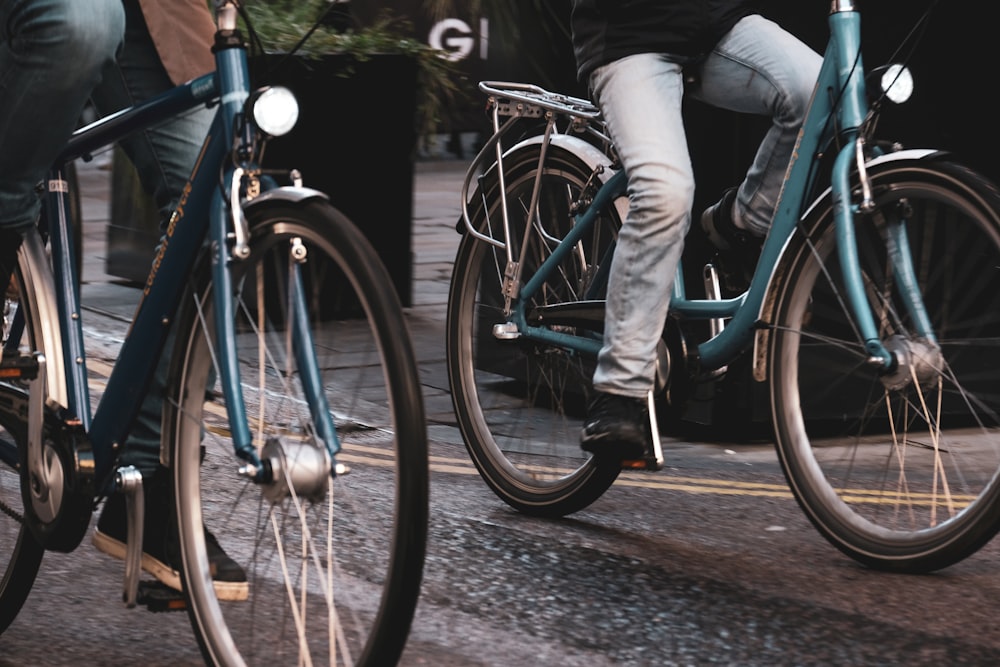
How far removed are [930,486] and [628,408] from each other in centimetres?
70

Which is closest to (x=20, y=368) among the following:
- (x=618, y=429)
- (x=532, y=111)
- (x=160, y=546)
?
(x=160, y=546)

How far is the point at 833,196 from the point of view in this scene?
11.8 ft

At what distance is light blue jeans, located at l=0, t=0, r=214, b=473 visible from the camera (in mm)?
2947

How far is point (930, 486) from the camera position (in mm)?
3699

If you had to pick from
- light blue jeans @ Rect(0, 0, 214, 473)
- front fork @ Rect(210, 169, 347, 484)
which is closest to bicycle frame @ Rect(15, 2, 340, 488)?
front fork @ Rect(210, 169, 347, 484)

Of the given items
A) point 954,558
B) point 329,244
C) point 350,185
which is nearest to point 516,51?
point 350,185

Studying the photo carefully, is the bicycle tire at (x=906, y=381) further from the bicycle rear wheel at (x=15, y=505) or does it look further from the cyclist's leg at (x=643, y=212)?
the bicycle rear wheel at (x=15, y=505)

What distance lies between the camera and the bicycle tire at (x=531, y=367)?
424 centimetres

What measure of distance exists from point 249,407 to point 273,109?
47 cm

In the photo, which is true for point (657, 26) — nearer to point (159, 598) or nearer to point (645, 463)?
point (645, 463)

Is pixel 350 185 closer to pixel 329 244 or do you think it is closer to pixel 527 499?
pixel 527 499

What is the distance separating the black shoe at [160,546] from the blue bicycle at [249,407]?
2 cm

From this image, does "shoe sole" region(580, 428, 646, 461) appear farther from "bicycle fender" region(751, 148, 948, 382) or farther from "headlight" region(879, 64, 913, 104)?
"headlight" region(879, 64, 913, 104)

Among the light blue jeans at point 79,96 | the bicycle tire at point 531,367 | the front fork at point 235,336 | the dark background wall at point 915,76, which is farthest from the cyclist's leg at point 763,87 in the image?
the front fork at point 235,336
